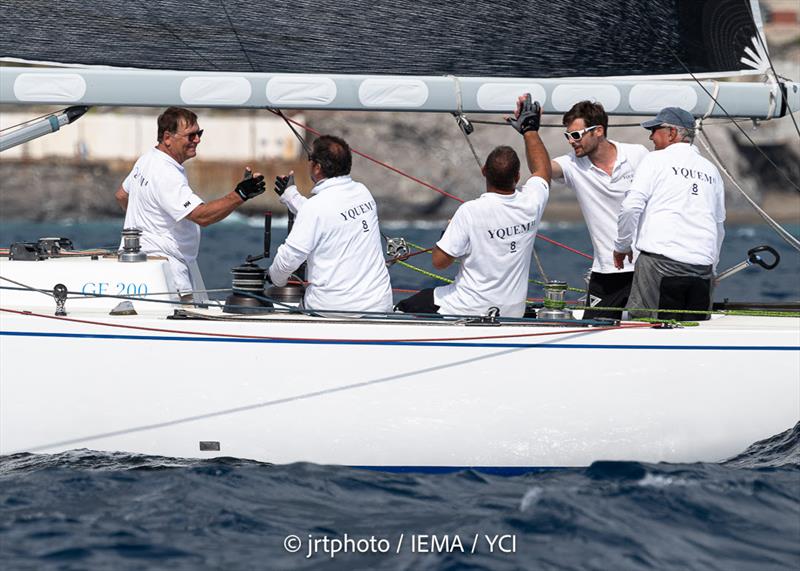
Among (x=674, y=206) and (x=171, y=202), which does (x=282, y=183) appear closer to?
(x=171, y=202)

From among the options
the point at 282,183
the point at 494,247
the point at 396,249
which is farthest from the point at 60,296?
the point at 494,247

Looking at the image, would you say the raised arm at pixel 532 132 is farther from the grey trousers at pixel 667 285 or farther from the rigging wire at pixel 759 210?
the rigging wire at pixel 759 210

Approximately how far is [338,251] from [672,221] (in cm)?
153

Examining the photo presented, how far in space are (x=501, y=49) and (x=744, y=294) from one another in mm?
10561

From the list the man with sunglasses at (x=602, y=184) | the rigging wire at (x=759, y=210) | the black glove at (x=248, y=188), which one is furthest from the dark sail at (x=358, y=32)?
the black glove at (x=248, y=188)

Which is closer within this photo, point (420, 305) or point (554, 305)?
point (554, 305)

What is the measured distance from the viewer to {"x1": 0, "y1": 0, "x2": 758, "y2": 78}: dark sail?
19.5ft

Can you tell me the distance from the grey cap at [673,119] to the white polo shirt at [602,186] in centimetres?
40

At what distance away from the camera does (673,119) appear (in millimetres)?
5617

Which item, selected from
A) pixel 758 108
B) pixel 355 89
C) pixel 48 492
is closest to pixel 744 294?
pixel 758 108

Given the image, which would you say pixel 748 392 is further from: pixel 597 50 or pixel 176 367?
pixel 176 367

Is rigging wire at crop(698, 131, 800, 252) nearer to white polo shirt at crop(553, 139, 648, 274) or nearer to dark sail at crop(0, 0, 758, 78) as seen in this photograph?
white polo shirt at crop(553, 139, 648, 274)

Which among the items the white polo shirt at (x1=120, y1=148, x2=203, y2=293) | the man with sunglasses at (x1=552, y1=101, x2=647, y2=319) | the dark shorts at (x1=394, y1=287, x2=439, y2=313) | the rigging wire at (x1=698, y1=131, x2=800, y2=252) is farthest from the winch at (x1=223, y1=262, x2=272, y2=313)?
the rigging wire at (x1=698, y1=131, x2=800, y2=252)

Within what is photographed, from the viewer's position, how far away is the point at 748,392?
530 centimetres
